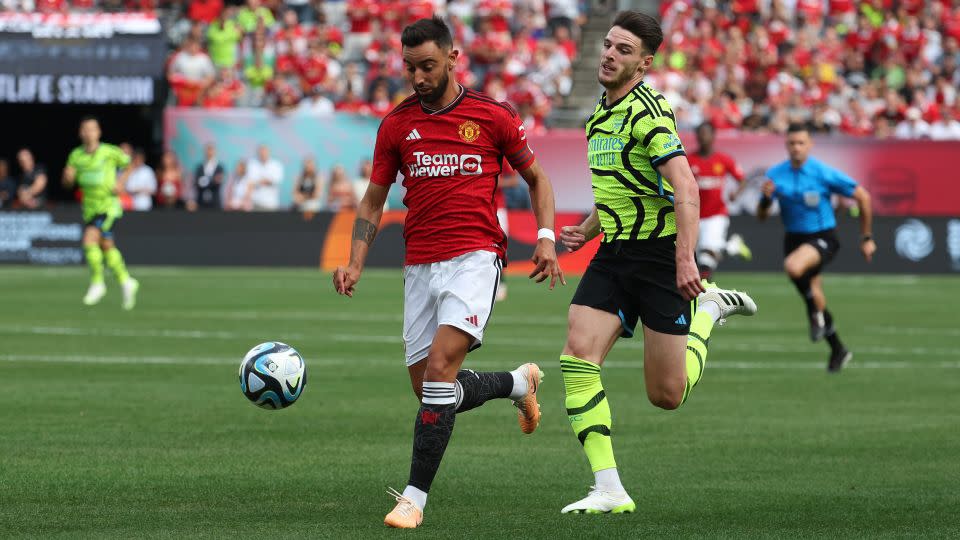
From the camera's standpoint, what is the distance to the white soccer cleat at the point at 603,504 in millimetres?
7914

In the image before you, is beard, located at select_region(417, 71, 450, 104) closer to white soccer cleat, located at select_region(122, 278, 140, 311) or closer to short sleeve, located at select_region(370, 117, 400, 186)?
short sleeve, located at select_region(370, 117, 400, 186)

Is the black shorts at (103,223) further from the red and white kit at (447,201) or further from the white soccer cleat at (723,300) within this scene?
the red and white kit at (447,201)

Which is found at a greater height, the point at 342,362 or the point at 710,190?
the point at 710,190

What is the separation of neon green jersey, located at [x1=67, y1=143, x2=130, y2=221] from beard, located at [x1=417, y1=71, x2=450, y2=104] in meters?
→ 15.9

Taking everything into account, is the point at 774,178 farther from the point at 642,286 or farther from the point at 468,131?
the point at 468,131

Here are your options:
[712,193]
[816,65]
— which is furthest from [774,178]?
[816,65]

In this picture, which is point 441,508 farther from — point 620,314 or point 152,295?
point 152,295

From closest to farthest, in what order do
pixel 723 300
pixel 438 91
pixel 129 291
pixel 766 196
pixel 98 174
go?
1. pixel 438 91
2. pixel 723 300
3. pixel 766 196
4. pixel 129 291
5. pixel 98 174

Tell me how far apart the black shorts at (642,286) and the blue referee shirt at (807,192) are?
8.58 metres

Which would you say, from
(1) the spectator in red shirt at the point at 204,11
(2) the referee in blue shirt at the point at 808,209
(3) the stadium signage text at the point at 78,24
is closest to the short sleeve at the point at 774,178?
(2) the referee in blue shirt at the point at 808,209

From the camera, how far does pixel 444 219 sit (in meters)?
8.05

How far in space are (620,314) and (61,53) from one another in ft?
83.1

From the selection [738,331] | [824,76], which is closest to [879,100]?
[824,76]

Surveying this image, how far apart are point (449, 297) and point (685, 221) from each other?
3.83ft
